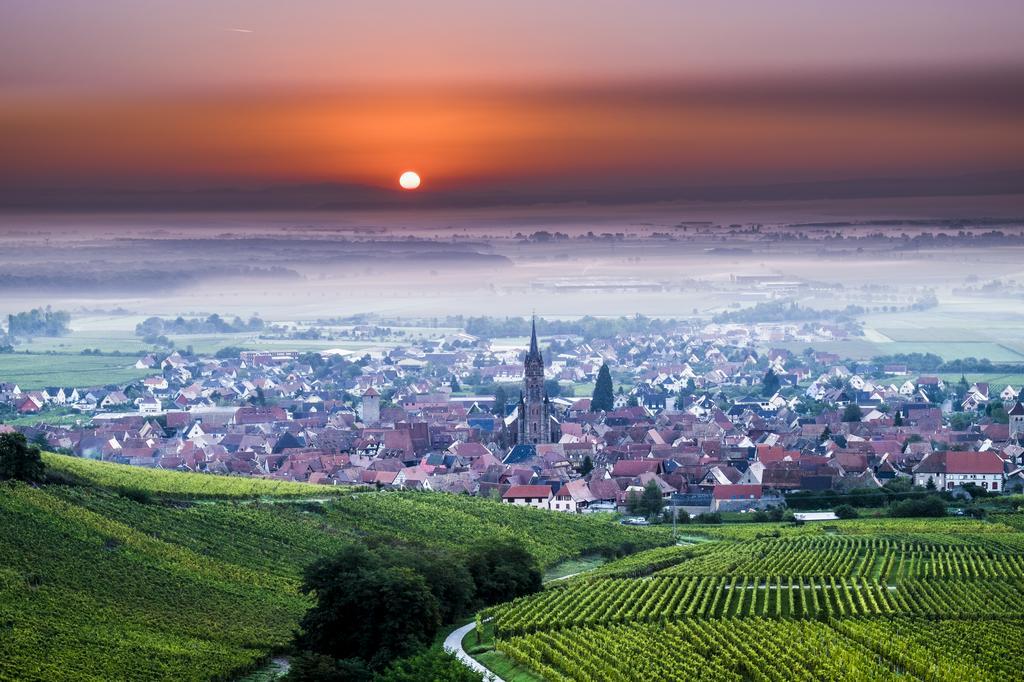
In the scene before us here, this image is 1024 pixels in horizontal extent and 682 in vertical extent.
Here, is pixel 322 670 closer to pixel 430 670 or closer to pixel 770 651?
pixel 430 670

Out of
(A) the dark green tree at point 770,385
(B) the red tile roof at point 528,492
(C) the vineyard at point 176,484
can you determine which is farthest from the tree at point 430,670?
(A) the dark green tree at point 770,385

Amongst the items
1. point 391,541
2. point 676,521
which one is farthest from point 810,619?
point 676,521

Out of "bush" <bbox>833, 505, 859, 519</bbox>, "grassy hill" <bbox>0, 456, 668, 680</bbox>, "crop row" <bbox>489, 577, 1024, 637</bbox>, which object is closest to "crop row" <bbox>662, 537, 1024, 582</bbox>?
"crop row" <bbox>489, 577, 1024, 637</bbox>

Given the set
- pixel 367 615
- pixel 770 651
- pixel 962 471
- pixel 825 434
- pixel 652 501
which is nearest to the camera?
pixel 770 651

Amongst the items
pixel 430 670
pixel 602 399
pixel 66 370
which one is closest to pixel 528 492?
pixel 430 670

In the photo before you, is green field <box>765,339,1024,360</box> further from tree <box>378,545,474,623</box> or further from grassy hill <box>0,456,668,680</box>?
tree <box>378,545,474,623</box>

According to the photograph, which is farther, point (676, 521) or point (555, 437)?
point (555, 437)

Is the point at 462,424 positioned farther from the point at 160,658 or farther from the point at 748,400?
the point at 160,658
